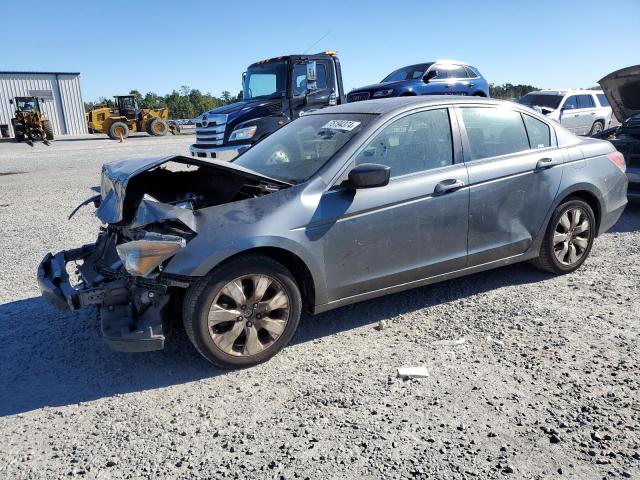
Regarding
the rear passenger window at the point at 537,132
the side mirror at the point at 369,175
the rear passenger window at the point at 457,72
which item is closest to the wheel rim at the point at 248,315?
the side mirror at the point at 369,175

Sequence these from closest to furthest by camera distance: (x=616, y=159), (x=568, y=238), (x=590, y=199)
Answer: (x=568, y=238), (x=590, y=199), (x=616, y=159)

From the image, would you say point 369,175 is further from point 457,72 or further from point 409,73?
point 457,72

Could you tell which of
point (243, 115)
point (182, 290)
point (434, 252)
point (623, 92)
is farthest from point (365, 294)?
point (243, 115)

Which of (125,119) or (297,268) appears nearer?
(297,268)

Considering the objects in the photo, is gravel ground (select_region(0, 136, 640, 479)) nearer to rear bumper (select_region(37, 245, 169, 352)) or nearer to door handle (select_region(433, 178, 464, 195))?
rear bumper (select_region(37, 245, 169, 352))

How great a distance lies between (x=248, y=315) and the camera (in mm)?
3258

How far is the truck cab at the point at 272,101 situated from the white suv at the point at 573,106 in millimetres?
7178

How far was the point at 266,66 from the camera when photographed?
11.5m

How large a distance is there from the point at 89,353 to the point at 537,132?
409cm

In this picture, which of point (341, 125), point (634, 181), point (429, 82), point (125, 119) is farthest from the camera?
point (125, 119)

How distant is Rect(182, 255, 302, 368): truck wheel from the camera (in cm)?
312

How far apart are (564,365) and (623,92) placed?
6.53m

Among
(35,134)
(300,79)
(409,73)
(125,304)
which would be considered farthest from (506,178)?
(35,134)

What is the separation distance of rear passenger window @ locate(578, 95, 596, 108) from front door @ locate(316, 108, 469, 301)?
1475 centimetres
